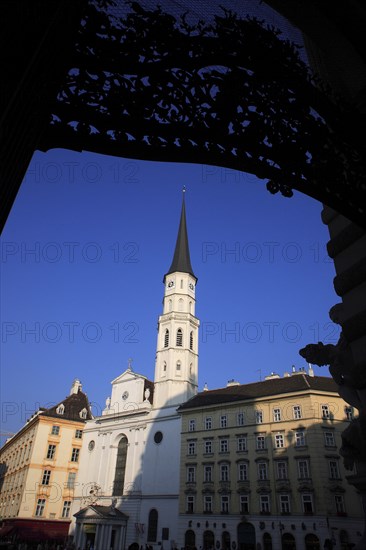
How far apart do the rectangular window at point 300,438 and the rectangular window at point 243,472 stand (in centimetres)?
512

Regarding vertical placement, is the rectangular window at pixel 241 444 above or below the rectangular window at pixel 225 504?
above

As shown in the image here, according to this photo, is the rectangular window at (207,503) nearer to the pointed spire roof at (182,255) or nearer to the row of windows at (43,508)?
the row of windows at (43,508)

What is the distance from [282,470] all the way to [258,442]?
10.5 ft

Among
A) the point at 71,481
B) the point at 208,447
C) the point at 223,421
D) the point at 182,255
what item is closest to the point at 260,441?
the point at 223,421

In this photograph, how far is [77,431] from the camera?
51.0m

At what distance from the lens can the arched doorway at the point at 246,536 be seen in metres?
32.3

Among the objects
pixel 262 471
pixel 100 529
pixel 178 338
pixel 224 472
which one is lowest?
pixel 100 529

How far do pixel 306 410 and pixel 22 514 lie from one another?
106 ft

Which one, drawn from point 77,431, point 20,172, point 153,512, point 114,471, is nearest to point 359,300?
point 20,172

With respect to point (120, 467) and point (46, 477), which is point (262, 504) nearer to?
point (120, 467)

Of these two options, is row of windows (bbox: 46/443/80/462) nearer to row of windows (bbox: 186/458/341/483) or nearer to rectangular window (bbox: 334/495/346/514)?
row of windows (bbox: 186/458/341/483)

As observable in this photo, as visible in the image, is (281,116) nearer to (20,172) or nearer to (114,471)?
(20,172)

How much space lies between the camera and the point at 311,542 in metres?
29.5

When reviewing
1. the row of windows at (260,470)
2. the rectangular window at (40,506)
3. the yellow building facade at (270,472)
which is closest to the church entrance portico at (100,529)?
the rectangular window at (40,506)
